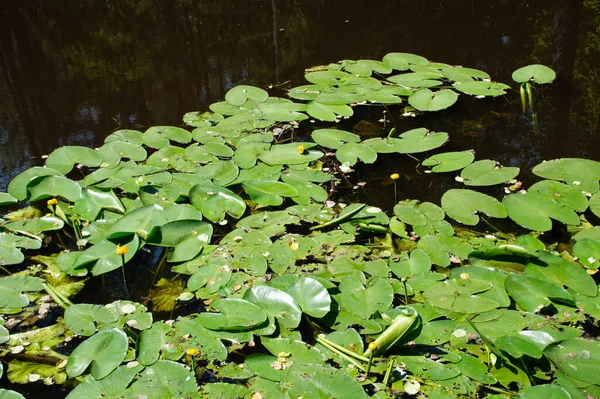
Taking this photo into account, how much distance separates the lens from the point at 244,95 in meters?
3.16

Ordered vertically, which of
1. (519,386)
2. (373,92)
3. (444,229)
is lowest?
(519,386)

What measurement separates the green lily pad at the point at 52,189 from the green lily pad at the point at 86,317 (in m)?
0.65

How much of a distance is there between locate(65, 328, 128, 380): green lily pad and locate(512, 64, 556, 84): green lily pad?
2.73m

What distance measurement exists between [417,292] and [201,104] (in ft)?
6.41

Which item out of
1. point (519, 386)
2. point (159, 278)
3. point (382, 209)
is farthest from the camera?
point (382, 209)

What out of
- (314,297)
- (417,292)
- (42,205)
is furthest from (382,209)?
(42,205)

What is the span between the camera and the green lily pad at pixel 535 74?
324 cm

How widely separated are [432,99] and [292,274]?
1.65 meters

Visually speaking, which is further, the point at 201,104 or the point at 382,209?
the point at 201,104

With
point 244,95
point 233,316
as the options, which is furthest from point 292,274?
point 244,95

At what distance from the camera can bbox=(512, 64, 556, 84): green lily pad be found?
10.6 ft

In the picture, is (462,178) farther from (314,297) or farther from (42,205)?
(42,205)

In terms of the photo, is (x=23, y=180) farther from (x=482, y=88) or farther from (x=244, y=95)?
(x=482, y=88)

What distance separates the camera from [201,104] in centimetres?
322
